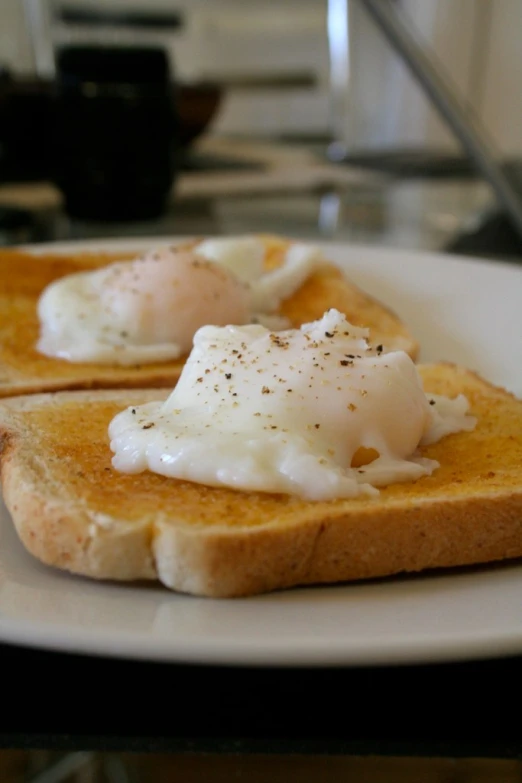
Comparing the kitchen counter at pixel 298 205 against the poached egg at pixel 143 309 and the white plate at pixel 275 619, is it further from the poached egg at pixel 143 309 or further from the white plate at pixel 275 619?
the white plate at pixel 275 619

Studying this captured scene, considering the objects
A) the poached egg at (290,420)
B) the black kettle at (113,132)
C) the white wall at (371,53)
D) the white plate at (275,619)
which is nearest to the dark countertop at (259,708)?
the white plate at (275,619)

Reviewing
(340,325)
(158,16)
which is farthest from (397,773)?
(158,16)

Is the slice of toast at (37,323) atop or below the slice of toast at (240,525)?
below

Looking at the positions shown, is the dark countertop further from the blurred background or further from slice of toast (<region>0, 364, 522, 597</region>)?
the blurred background

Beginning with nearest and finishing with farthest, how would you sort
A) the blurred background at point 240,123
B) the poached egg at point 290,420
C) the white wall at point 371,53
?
the poached egg at point 290,420 → the blurred background at point 240,123 → the white wall at point 371,53

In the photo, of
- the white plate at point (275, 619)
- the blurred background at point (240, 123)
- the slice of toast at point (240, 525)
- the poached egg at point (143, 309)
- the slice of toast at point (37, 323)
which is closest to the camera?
the white plate at point (275, 619)

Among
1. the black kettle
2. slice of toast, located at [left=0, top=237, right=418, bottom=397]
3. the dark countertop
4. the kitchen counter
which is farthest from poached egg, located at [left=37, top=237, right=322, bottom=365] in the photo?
the black kettle

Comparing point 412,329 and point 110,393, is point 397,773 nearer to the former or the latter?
point 110,393
